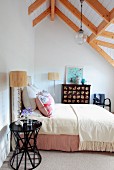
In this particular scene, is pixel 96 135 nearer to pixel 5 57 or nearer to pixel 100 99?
pixel 5 57

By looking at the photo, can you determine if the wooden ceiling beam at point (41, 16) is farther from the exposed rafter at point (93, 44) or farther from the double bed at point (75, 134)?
the double bed at point (75, 134)

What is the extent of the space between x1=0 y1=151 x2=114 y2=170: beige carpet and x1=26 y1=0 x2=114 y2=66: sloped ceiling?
2444 millimetres

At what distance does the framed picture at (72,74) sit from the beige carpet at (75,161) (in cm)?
337

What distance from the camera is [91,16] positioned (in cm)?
402

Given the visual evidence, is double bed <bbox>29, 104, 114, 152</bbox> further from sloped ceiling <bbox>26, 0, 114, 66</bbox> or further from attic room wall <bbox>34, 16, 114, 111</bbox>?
attic room wall <bbox>34, 16, 114, 111</bbox>

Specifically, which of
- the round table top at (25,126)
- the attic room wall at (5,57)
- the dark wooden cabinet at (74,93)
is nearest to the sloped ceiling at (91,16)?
the dark wooden cabinet at (74,93)

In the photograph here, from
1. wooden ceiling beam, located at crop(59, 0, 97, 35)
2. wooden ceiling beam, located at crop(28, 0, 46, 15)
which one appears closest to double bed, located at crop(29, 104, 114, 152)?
wooden ceiling beam, located at crop(59, 0, 97, 35)

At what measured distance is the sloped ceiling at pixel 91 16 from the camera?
318 centimetres

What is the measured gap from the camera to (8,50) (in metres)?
2.60

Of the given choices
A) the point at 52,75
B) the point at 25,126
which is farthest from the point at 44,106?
the point at 52,75

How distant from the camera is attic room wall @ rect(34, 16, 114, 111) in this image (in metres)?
5.74

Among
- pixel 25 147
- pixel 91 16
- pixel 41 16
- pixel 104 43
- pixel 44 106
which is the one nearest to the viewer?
pixel 25 147

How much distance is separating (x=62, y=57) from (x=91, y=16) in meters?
2.02

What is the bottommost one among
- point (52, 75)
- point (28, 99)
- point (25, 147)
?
point (25, 147)
